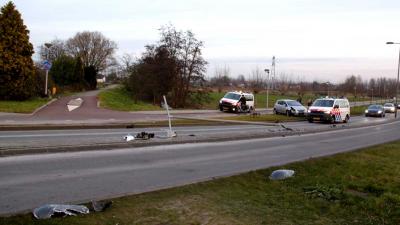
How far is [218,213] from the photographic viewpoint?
6.55 meters

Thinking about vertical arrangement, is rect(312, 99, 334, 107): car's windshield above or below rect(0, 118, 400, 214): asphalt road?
above

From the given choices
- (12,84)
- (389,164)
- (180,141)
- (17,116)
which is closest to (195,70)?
(12,84)

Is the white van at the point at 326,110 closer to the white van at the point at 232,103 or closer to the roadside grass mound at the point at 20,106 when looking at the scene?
the white van at the point at 232,103

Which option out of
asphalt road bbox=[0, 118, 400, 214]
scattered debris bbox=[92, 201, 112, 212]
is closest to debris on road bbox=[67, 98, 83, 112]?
asphalt road bbox=[0, 118, 400, 214]

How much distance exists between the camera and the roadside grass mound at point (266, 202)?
6176mm

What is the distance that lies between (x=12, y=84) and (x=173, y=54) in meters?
21.2

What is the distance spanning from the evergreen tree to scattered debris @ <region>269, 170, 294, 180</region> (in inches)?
916

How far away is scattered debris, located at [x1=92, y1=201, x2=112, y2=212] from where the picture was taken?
248 inches

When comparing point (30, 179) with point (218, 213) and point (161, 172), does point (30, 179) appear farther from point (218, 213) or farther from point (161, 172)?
point (218, 213)

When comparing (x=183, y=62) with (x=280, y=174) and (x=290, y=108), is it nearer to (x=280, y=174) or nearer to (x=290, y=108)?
(x=290, y=108)

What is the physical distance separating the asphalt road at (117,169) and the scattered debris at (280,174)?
1.15m

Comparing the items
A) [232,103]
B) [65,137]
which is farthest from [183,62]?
[65,137]

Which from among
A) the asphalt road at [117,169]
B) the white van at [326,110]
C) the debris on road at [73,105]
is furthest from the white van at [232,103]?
the asphalt road at [117,169]

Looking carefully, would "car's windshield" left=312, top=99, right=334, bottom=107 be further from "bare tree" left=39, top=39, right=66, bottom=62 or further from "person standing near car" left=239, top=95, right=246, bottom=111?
"bare tree" left=39, top=39, right=66, bottom=62
